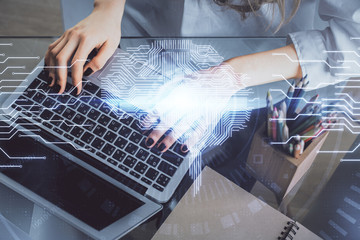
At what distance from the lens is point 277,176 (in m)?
0.56

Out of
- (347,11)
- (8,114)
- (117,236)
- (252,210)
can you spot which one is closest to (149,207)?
(117,236)

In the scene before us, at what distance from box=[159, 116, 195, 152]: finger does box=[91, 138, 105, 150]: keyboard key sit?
0.11m

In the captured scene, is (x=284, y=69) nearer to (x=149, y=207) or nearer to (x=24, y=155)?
(x=149, y=207)

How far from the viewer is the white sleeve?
1.80ft

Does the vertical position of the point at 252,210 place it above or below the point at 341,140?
below

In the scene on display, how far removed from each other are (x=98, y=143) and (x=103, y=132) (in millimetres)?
22

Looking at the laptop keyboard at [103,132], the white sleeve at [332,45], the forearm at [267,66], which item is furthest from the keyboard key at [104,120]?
the white sleeve at [332,45]

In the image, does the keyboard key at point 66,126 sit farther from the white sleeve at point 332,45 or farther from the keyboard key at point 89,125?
the white sleeve at point 332,45

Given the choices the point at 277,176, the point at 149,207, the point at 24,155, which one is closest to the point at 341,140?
the point at 277,176

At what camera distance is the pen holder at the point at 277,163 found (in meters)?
0.55

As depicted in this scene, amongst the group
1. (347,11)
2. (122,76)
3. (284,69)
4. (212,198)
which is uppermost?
(347,11)

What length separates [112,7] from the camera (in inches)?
22.0

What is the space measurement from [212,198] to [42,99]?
37 cm

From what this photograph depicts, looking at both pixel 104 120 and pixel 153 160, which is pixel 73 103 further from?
pixel 153 160
